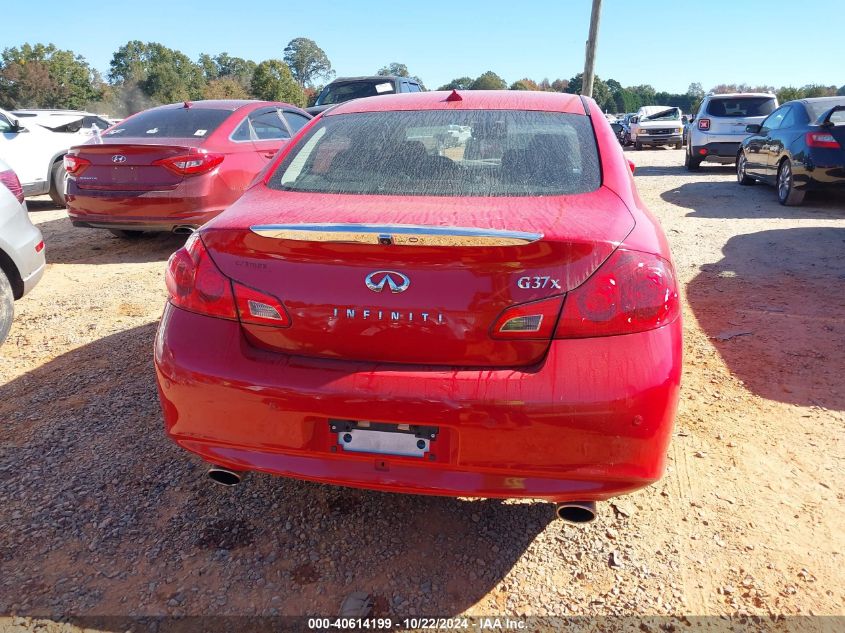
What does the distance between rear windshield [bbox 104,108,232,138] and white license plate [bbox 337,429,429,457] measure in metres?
5.31

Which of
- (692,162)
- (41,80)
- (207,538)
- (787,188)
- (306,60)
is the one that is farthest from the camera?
(306,60)

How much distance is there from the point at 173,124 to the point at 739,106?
41.0 ft

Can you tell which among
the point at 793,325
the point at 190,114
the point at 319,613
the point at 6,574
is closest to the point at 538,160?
the point at 319,613

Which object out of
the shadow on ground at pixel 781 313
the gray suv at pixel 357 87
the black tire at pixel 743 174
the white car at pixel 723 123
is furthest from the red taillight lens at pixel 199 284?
the white car at pixel 723 123

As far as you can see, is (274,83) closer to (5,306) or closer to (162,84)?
(162,84)

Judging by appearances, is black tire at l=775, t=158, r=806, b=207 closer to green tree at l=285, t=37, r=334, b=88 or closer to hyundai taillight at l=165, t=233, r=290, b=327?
hyundai taillight at l=165, t=233, r=290, b=327

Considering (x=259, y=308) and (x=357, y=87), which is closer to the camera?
(x=259, y=308)

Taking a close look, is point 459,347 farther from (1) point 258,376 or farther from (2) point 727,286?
(2) point 727,286

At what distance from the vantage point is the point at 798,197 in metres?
8.77

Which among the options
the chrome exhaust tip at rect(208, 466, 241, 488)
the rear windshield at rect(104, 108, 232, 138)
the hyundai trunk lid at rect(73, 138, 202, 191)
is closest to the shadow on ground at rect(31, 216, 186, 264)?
the hyundai trunk lid at rect(73, 138, 202, 191)

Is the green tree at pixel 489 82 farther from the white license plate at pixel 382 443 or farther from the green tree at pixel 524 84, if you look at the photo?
the white license plate at pixel 382 443

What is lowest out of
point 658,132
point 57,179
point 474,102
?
point 658,132

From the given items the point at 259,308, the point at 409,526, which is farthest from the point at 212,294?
the point at 409,526

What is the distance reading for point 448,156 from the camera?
2.55m
